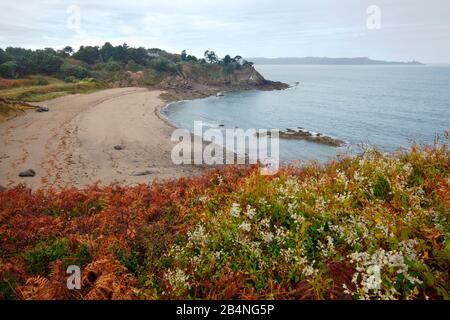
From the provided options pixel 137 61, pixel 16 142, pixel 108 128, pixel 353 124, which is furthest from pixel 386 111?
pixel 137 61

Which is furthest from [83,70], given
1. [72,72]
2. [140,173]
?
[140,173]

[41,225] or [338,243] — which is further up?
[338,243]

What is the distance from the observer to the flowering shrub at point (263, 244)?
4191mm

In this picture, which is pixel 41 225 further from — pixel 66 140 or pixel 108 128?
pixel 108 128

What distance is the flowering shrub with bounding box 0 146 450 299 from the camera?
419cm

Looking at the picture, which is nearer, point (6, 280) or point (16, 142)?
point (6, 280)

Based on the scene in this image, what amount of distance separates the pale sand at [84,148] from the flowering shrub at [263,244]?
1157cm

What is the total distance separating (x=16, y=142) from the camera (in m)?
26.6

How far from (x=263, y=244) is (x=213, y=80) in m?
108

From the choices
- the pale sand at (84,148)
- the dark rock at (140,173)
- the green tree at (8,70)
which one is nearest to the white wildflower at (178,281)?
the pale sand at (84,148)

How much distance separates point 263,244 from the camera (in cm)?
546

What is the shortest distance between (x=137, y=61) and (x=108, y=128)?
77518mm

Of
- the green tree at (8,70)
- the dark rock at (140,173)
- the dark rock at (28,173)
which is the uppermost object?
the green tree at (8,70)

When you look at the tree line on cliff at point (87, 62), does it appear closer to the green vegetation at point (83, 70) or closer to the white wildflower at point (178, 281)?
the green vegetation at point (83, 70)
